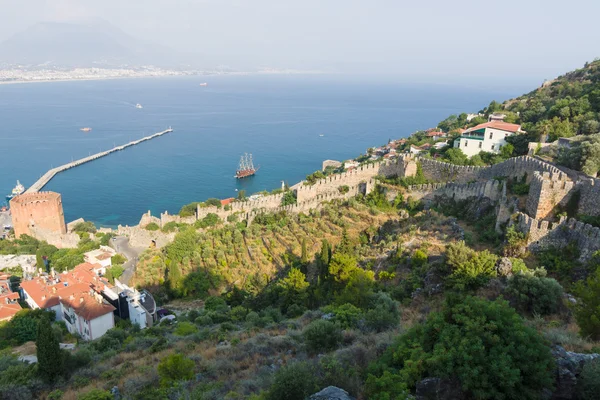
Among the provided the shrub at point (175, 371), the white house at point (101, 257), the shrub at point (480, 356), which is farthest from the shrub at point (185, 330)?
the white house at point (101, 257)

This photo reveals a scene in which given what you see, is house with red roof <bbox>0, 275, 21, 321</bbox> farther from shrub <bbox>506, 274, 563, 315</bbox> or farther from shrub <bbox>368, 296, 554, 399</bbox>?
shrub <bbox>506, 274, 563, 315</bbox>

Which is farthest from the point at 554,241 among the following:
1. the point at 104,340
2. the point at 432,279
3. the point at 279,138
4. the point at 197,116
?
the point at 197,116

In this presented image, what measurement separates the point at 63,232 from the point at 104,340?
2409 centimetres

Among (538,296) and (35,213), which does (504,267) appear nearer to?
(538,296)

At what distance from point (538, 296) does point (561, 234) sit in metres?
3.52

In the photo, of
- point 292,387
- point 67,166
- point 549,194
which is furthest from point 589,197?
point 67,166

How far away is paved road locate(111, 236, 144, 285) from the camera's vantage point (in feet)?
81.7

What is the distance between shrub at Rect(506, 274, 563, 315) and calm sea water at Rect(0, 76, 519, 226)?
4066 centimetres

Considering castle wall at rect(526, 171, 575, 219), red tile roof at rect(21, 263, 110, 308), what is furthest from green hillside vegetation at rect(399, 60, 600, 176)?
red tile roof at rect(21, 263, 110, 308)

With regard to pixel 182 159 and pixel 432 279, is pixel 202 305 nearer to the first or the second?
pixel 432 279

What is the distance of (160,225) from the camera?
3012 centimetres

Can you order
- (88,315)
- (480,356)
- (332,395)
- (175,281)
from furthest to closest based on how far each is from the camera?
1. (175,281)
2. (88,315)
3. (332,395)
4. (480,356)

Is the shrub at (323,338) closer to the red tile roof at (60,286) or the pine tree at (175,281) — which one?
the pine tree at (175,281)

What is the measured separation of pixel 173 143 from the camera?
79.2 metres
